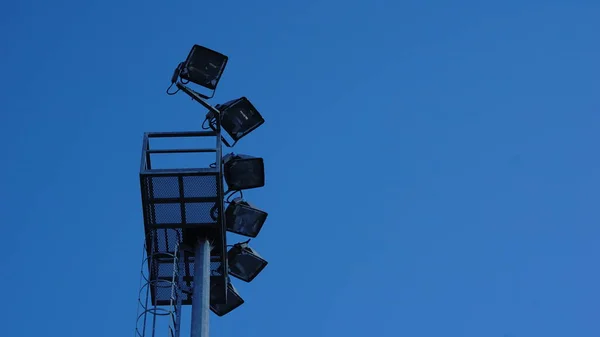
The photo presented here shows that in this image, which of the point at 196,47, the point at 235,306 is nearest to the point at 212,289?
the point at 235,306

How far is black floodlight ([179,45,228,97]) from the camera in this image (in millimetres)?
12844

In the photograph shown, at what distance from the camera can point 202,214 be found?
1239cm

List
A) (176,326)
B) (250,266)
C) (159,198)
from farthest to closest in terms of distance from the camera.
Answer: (250,266)
(159,198)
(176,326)

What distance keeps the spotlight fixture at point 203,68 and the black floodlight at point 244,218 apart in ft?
4.74

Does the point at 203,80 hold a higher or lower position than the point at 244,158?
higher

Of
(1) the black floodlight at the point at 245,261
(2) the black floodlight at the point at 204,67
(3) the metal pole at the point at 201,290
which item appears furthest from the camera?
(1) the black floodlight at the point at 245,261

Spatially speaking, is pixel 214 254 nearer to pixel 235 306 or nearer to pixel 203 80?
pixel 235 306

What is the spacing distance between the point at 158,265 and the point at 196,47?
259cm

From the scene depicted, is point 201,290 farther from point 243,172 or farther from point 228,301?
point 228,301

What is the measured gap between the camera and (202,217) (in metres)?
12.4

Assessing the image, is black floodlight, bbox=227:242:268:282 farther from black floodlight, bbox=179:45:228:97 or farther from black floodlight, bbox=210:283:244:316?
black floodlight, bbox=179:45:228:97

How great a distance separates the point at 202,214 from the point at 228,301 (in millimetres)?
1585

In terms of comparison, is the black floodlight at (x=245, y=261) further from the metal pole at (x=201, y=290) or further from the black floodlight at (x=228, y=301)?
the metal pole at (x=201, y=290)

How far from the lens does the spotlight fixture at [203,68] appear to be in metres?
12.8
